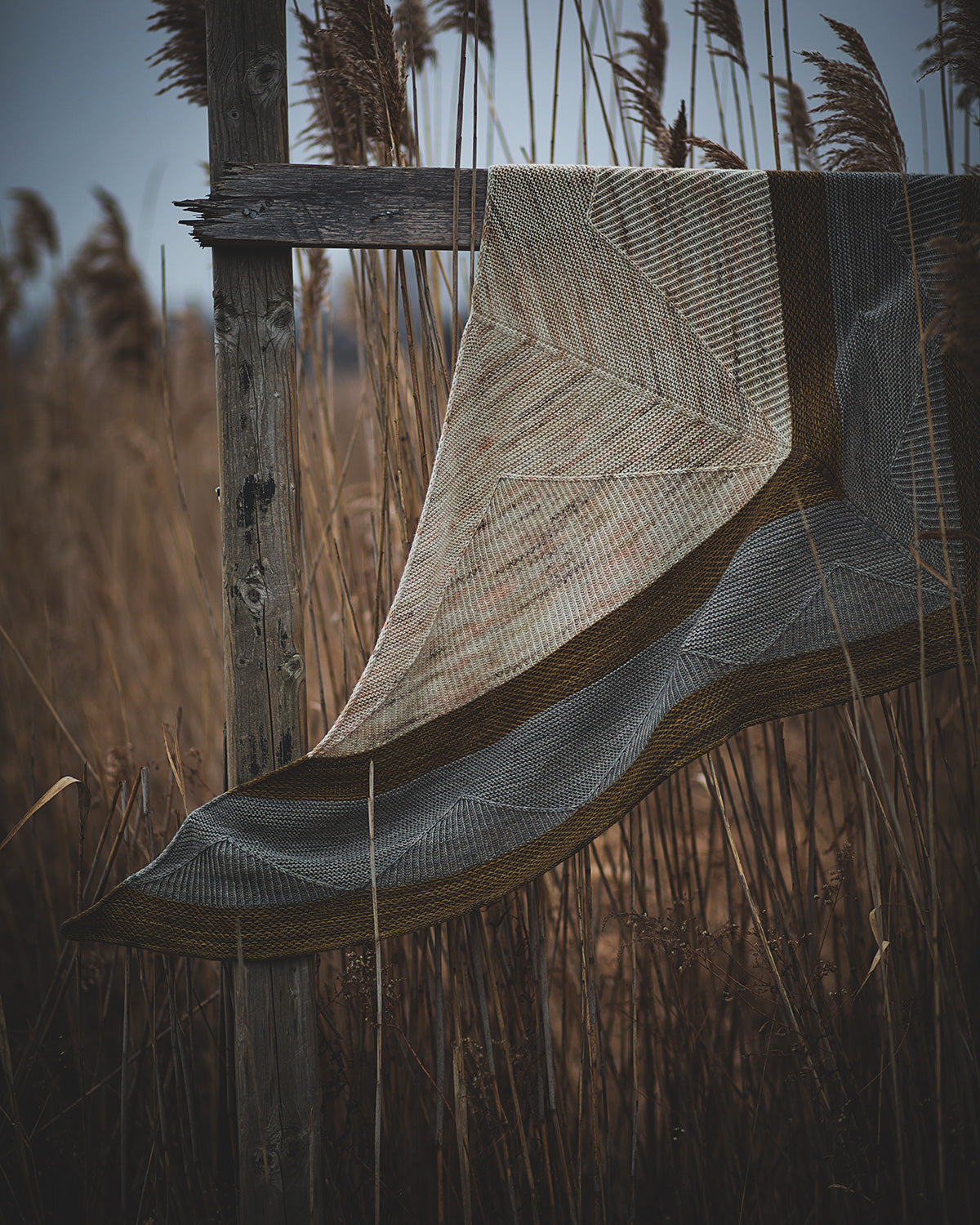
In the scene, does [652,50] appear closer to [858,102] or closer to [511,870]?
[858,102]

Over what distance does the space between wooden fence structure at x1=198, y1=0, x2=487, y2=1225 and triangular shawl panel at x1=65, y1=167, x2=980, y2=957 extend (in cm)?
10

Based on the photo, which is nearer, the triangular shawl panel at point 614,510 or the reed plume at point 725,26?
the triangular shawl panel at point 614,510

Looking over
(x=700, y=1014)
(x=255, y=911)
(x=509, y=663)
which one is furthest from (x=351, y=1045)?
(x=509, y=663)

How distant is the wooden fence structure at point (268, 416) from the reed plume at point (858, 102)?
0.41 m

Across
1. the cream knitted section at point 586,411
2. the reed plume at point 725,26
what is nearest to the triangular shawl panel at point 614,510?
the cream knitted section at point 586,411

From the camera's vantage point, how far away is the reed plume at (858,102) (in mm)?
763

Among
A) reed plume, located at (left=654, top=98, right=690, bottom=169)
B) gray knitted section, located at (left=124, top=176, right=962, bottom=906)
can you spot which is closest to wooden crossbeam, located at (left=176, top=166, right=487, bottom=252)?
gray knitted section, located at (left=124, top=176, right=962, bottom=906)

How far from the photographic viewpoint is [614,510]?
0.74 m

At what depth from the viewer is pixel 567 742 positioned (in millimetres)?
750

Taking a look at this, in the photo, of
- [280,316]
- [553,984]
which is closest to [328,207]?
[280,316]

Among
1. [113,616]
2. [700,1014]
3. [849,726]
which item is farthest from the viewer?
[113,616]

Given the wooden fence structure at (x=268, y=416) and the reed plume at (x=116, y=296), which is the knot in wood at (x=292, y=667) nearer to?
the wooden fence structure at (x=268, y=416)

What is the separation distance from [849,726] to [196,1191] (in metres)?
0.99

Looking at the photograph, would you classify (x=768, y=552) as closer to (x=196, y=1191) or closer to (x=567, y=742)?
(x=567, y=742)
